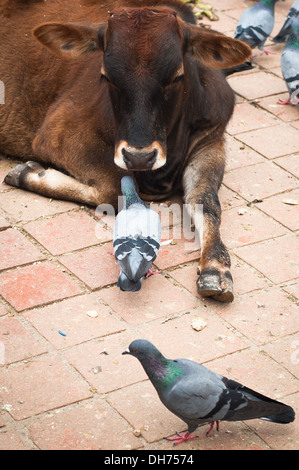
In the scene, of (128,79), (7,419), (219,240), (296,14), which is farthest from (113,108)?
(296,14)

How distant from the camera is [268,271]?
489 cm

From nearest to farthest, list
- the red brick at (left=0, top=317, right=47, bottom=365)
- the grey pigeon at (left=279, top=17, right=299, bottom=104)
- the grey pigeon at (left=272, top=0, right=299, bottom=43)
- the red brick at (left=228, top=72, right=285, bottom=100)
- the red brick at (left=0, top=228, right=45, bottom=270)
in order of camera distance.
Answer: the red brick at (left=0, top=317, right=47, bottom=365), the red brick at (left=0, top=228, right=45, bottom=270), the grey pigeon at (left=279, top=17, right=299, bottom=104), the red brick at (left=228, top=72, right=285, bottom=100), the grey pigeon at (left=272, top=0, right=299, bottom=43)

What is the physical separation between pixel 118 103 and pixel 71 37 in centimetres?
61

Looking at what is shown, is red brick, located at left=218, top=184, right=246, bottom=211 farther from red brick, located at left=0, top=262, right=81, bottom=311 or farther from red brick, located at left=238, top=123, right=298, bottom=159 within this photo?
red brick, located at left=0, top=262, right=81, bottom=311

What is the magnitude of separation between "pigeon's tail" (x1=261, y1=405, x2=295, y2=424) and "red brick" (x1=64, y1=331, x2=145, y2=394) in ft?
2.33

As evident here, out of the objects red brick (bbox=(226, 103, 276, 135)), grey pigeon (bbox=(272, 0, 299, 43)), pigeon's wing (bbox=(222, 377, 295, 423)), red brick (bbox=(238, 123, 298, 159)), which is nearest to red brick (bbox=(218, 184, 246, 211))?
red brick (bbox=(238, 123, 298, 159))

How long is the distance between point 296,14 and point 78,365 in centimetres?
502

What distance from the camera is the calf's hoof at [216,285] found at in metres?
4.54

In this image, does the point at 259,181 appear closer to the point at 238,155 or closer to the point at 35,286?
the point at 238,155

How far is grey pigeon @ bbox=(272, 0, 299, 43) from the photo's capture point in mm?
7898

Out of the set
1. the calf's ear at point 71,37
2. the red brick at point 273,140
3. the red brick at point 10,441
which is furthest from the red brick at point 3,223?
the red brick at point 273,140

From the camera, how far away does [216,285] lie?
4566 mm
